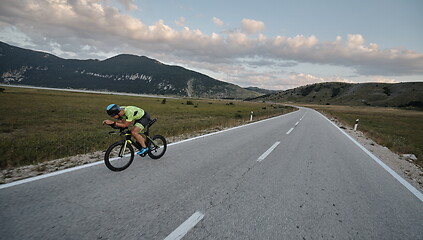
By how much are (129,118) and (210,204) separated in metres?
3.04

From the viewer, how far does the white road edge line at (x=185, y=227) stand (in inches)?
96.0

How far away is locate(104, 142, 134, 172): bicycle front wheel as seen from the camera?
4.73 metres

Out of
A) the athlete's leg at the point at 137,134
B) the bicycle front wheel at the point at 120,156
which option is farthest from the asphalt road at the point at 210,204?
the athlete's leg at the point at 137,134

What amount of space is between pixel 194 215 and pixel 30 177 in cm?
371

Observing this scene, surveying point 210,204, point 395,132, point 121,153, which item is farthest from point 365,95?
point 121,153

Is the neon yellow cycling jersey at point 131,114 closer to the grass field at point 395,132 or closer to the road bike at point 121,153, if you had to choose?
the road bike at point 121,153

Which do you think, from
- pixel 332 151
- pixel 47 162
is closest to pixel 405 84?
pixel 332 151

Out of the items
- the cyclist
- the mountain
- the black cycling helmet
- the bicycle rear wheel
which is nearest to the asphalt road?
the bicycle rear wheel

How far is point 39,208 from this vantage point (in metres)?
2.95

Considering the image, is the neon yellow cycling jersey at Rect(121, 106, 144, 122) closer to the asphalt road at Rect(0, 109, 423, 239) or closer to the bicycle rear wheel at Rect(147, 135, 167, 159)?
the bicycle rear wheel at Rect(147, 135, 167, 159)

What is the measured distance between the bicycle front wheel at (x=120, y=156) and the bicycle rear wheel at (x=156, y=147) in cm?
69

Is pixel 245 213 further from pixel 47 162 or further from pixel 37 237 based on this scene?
pixel 47 162

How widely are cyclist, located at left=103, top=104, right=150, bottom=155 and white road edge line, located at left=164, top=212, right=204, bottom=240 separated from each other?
296 centimetres

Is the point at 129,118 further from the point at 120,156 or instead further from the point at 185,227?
the point at 185,227
